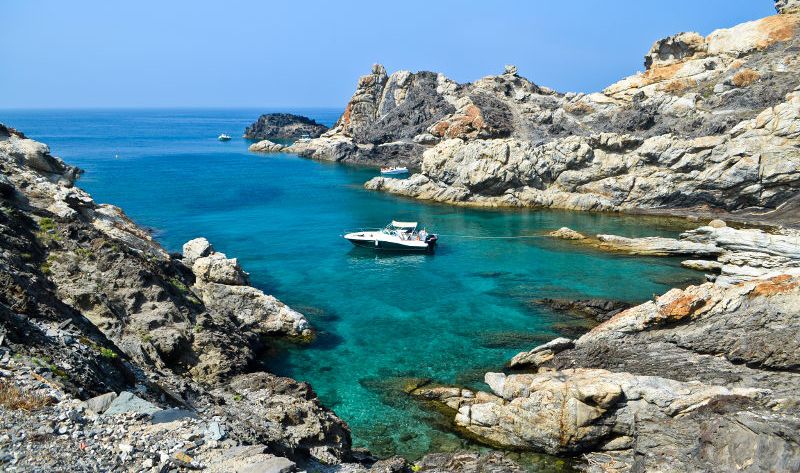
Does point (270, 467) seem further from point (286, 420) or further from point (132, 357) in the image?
point (132, 357)

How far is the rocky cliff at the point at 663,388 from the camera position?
2053cm

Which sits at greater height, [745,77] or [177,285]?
[745,77]

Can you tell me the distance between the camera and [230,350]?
28.7m

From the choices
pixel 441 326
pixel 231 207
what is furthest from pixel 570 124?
pixel 441 326

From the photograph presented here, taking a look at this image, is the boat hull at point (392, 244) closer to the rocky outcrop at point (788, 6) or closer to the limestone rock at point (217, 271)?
the limestone rock at point (217, 271)

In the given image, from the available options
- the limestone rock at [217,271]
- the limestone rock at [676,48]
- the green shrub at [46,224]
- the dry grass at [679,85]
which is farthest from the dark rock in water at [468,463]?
the limestone rock at [676,48]

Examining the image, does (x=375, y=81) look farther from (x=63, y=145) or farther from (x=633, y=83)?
(x=63, y=145)

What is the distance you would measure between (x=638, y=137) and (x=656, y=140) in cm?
1005

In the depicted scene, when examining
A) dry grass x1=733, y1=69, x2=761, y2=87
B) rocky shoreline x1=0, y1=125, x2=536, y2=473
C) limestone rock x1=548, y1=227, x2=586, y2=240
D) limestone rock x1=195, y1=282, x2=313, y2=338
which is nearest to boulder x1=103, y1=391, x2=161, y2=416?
rocky shoreline x1=0, y1=125, x2=536, y2=473

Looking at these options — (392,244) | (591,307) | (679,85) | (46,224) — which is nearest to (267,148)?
(679,85)

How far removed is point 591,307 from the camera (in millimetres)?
39000

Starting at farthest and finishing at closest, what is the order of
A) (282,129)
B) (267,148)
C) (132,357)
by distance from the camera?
(282,129) < (267,148) < (132,357)

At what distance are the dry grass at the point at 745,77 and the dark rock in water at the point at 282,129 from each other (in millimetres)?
120318

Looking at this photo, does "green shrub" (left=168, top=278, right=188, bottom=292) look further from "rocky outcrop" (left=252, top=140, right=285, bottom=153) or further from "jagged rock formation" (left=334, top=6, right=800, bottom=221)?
"rocky outcrop" (left=252, top=140, right=285, bottom=153)
